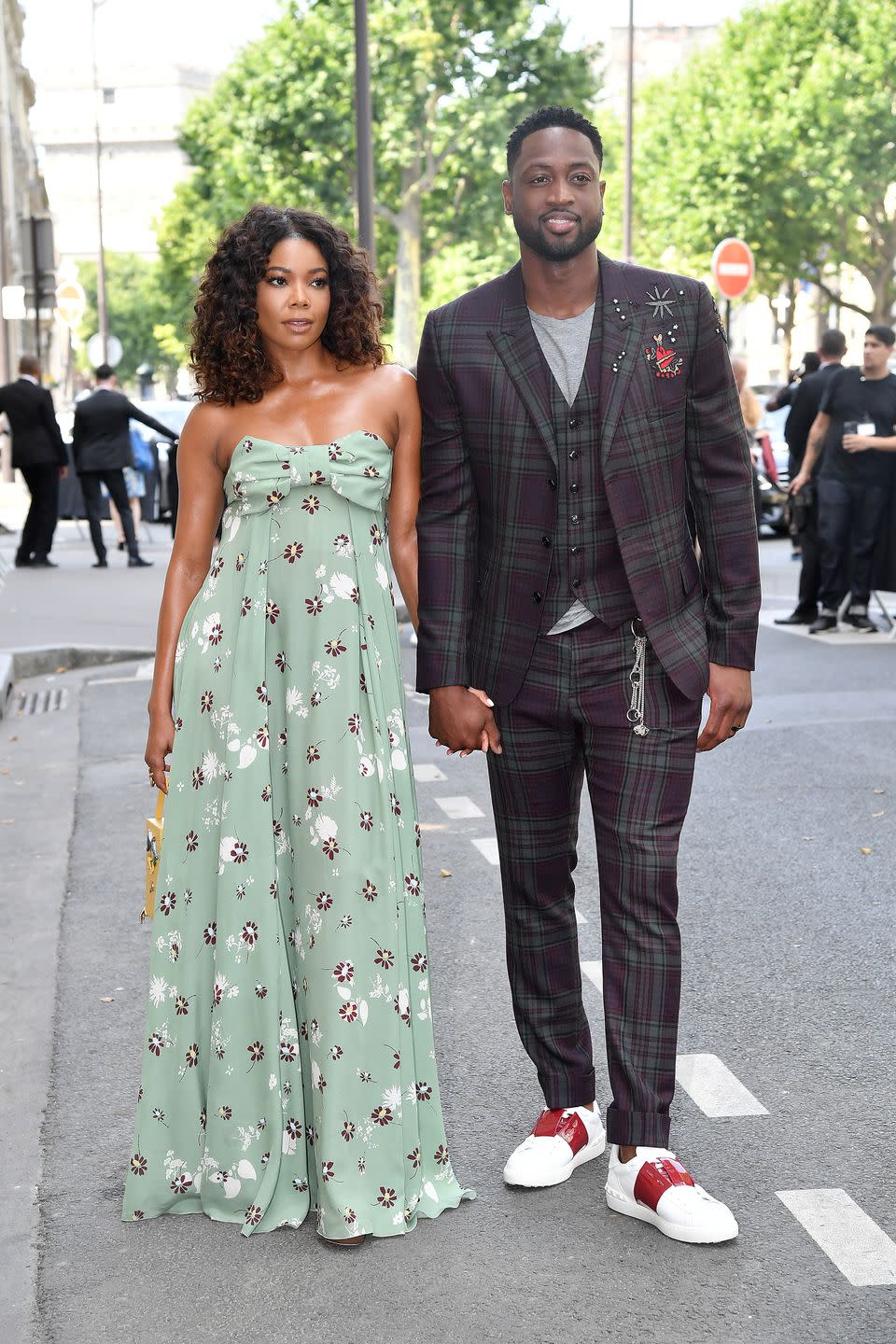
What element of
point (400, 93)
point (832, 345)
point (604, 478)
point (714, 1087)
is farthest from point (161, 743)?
point (400, 93)

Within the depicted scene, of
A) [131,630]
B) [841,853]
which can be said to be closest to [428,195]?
[131,630]

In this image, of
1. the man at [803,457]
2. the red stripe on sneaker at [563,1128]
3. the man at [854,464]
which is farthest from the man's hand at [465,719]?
the man at [803,457]

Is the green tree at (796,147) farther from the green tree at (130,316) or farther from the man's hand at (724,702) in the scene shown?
the green tree at (130,316)

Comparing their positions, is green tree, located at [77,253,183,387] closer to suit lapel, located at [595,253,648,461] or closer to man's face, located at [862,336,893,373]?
man's face, located at [862,336,893,373]

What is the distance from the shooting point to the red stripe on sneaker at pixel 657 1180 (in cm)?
354

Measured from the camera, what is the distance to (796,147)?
4322cm

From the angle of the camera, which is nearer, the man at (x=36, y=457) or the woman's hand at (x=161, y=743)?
the woman's hand at (x=161, y=743)

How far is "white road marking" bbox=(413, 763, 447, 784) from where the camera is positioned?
8133 millimetres

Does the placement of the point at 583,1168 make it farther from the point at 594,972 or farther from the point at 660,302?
the point at 660,302

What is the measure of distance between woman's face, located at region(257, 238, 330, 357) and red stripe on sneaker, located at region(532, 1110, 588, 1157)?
1.63 metres

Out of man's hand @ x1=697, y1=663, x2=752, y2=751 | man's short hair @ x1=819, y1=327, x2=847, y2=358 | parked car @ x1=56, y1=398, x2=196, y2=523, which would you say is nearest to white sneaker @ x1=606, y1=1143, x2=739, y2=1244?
man's hand @ x1=697, y1=663, x2=752, y2=751

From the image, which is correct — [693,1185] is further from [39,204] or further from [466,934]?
[39,204]

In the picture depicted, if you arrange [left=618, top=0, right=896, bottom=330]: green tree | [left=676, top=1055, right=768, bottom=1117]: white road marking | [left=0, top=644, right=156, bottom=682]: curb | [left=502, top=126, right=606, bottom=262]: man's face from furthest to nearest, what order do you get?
[left=618, top=0, right=896, bottom=330]: green tree < [left=0, top=644, right=156, bottom=682]: curb < [left=676, top=1055, right=768, bottom=1117]: white road marking < [left=502, top=126, right=606, bottom=262]: man's face

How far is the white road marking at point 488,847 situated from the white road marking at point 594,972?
131cm
